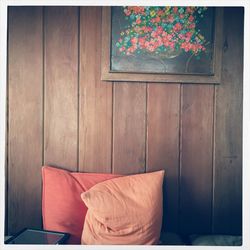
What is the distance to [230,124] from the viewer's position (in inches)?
48.4

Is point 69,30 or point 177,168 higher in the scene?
point 69,30

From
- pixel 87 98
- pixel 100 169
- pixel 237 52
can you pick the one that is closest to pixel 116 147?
pixel 100 169

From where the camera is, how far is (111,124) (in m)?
1.23

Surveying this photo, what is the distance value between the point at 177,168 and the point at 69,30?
0.74m

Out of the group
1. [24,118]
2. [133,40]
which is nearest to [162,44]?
[133,40]

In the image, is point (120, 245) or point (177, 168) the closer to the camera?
point (120, 245)

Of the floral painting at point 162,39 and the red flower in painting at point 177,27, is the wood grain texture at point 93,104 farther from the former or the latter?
the red flower in painting at point 177,27

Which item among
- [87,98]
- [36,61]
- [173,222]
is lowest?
[173,222]

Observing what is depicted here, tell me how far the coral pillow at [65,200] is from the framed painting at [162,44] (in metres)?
0.43

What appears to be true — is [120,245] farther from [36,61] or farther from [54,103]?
[36,61]

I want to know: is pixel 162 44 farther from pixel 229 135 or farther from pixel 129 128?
pixel 229 135

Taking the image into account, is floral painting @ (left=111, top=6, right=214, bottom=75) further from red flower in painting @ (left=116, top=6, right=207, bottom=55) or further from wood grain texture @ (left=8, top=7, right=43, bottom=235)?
wood grain texture @ (left=8, top=7, right=43, bottom=235)

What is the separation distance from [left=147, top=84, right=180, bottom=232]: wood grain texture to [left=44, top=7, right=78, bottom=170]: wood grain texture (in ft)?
1.06

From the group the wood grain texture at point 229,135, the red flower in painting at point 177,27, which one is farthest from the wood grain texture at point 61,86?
the wood grain texture at point 229,135
